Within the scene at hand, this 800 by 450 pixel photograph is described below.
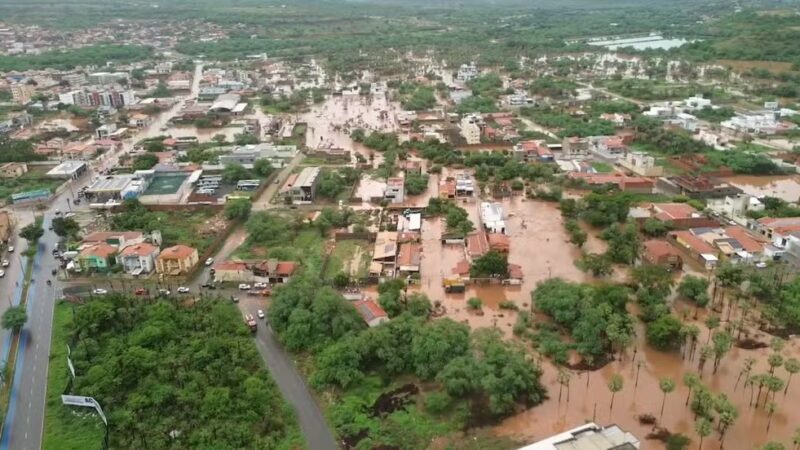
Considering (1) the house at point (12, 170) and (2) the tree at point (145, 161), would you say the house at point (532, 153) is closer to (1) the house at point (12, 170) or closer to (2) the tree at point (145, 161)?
(2) the tree at point (145, 161)

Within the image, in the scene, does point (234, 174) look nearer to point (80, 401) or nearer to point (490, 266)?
point (490, 266)

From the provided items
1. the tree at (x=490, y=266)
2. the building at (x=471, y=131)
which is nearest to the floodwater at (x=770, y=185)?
the building at (x=471, y=131)

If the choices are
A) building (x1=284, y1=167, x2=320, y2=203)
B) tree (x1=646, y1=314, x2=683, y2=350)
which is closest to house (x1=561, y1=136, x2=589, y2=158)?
building (x1=284, y1=167, x2=320, y2=203)

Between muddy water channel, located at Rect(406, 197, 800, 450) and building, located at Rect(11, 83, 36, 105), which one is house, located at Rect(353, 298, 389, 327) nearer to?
muddy water channel, located at Rect(406, 197, 800, 450)

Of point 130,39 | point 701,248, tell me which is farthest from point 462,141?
point 130,39

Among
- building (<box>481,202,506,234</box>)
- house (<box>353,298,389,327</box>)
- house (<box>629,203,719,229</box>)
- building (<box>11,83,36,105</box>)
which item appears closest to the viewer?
house (<box>353,298,389,327</box>)

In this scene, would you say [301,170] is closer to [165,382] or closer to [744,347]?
[165,382]

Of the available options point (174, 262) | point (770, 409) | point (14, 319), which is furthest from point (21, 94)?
point (770, 409)
